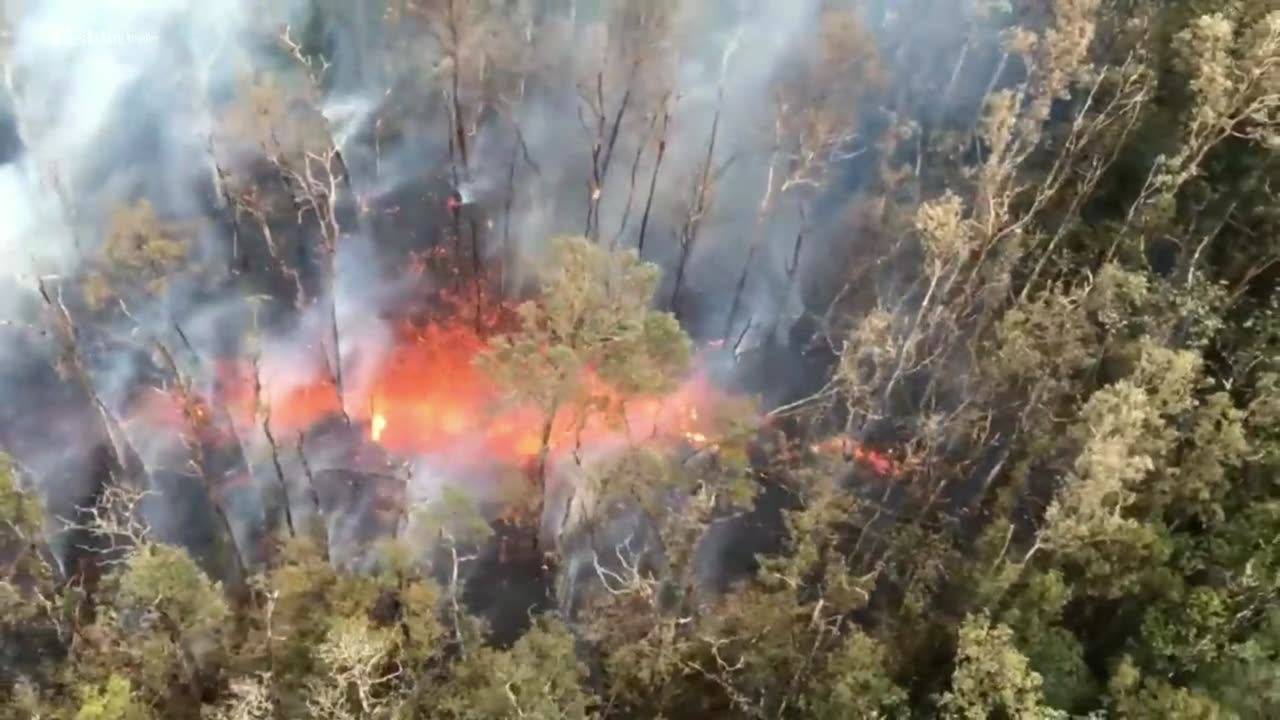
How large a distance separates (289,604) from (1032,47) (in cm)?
1897

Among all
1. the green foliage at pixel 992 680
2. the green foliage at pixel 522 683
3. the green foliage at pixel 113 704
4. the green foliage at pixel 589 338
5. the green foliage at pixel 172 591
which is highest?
the green foliage at pixel 589 338

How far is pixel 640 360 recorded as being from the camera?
66.7 ft

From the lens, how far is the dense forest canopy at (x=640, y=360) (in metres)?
19.9

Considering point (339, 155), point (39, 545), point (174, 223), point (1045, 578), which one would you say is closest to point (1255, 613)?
point (1045, 578)

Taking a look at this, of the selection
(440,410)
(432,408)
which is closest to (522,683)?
(440,410)

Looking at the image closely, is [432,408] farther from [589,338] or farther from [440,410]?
[589,338]

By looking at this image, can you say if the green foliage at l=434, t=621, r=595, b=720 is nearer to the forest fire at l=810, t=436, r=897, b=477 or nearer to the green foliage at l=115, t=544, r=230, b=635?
the green foliage at l=115, t=544, r=230, b=635

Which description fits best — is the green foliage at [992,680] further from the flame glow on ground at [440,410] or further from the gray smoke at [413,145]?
the gray smoke at [413,145]

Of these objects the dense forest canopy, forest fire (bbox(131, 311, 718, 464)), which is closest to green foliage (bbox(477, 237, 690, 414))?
the dense forest canopy

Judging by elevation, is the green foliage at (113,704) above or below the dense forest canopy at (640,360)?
below

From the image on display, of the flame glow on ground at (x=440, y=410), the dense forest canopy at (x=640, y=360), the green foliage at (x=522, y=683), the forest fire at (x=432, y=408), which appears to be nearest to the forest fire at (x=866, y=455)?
the flame glow on ground at (x=440, y=410)

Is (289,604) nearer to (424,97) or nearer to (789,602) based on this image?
(789,602)

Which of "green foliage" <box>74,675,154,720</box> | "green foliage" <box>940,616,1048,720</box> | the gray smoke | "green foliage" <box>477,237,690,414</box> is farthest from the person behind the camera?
the gray smoke

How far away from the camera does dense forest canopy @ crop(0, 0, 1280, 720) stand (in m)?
19.9
